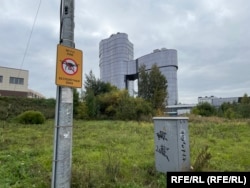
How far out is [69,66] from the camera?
317 cm

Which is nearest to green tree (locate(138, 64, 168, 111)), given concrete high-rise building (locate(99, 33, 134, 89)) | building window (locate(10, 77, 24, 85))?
concrete high-rise building (locate(99, 33, 134, 89))

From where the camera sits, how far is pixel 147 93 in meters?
32.4

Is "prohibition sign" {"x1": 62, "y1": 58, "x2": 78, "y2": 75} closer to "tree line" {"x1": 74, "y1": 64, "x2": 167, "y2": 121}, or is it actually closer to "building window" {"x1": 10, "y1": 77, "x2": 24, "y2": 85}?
"tree line" {"x1": 74, "y1": 64, "x2": 167, "y2": 121}

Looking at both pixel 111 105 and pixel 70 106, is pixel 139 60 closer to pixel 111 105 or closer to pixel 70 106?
pixel 111 105

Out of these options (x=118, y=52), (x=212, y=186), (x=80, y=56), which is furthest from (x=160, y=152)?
(x=118, y=52)

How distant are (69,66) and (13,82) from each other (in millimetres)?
49875

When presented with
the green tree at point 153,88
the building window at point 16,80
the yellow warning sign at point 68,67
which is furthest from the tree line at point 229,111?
the building window at point 16,80

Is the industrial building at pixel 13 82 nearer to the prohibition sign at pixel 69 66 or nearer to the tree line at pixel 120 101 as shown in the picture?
the tree line at pixel 120 101

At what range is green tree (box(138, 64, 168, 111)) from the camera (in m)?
31.5

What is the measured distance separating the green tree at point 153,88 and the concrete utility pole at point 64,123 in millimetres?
28084

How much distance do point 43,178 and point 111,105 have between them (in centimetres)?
2191

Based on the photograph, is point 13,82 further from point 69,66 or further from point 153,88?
point 69,66

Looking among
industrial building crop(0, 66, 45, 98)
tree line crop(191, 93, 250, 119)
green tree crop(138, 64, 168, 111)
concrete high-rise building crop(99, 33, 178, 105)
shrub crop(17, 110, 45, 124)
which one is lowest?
shrub crop(17, 110, 45, 124)

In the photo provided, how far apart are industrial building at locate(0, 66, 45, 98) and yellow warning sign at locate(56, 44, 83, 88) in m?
46.6
